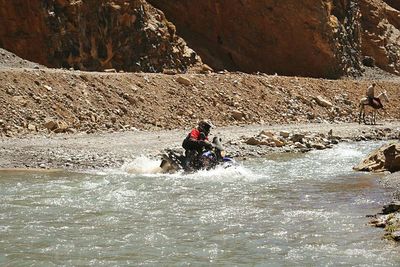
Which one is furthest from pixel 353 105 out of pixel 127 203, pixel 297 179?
pixel 127 203

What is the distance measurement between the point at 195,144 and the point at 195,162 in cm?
43

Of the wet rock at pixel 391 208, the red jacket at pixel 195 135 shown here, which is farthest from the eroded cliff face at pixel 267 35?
the wet rock at pixel 391 208

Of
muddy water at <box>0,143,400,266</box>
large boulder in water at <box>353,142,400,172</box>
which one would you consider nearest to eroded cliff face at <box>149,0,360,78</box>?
large boulder in water at <box>353,142,400,172</box>

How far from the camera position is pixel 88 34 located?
2898 centimetres

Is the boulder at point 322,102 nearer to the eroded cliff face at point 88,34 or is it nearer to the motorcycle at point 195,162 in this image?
the eroded cliff face at point 88,34

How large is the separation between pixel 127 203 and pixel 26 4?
18516 mm

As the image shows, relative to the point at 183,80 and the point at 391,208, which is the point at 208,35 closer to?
the point at 183,80

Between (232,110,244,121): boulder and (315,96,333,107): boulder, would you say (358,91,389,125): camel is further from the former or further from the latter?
(232,110,244,121): boulder

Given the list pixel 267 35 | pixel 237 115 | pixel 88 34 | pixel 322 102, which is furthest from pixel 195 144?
pixel 267 35

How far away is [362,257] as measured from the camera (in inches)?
319

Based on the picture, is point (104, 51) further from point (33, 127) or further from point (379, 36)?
point (379, 36)

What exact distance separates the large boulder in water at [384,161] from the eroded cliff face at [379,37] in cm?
2966

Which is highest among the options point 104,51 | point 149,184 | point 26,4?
point 26,4

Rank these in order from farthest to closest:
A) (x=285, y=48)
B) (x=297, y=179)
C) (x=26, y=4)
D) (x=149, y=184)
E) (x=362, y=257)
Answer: (x=285, y=48) → (x=26, y=4) → (x=297, y=179) → (x=149, y=184) → (x=362, y=257)
